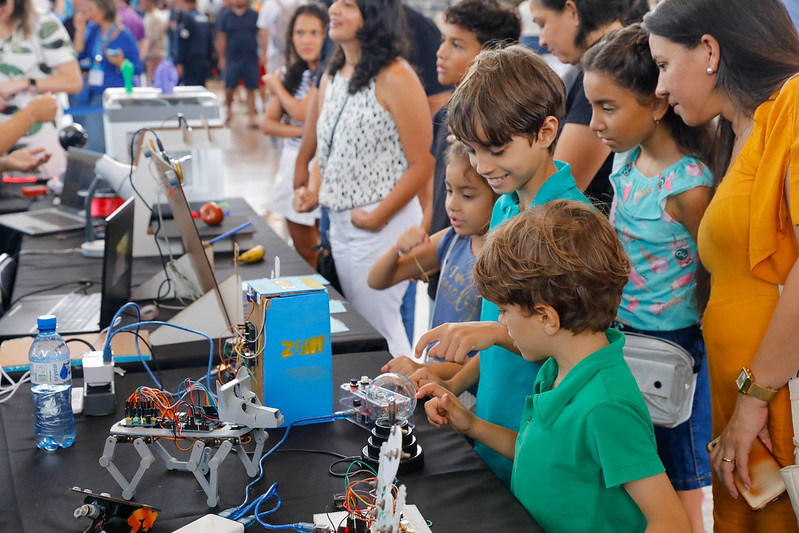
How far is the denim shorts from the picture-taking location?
1.80 meters

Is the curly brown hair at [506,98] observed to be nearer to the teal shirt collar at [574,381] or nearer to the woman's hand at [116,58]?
the teal shirt collar at [574,381]

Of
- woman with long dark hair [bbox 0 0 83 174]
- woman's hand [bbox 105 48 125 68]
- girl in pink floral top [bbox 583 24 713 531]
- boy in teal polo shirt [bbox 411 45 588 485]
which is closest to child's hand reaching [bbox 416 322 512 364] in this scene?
boy in teal polo shirt [bbox 411 45 588 485]

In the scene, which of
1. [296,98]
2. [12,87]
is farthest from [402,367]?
[12,87]

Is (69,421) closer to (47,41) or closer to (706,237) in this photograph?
(706,237)

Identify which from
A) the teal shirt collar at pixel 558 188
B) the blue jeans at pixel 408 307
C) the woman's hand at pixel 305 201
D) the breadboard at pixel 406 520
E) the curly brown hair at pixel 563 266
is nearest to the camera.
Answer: the breadboard at pixel 406 520

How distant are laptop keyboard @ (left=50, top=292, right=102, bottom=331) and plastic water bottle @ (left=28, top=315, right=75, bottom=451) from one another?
0.58m

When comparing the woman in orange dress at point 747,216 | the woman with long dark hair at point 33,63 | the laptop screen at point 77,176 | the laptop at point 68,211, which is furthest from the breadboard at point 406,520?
the woman with long dark hair at point 33,63

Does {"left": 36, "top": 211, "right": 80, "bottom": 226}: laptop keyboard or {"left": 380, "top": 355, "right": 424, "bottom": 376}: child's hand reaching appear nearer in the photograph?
{"left": 380, "top": 355, "right": 424, "bottom": 376}: child's hand reaching

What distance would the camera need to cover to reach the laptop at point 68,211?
9.46ft

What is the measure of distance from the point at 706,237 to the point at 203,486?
41.7 inches

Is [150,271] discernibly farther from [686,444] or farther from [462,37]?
[686,444]

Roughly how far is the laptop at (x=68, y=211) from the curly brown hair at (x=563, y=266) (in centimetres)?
221

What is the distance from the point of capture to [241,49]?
378 inches

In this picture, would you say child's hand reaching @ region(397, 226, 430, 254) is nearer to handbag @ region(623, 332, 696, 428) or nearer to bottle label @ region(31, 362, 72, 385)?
handbag @ region(623, 332, 696, 428)
